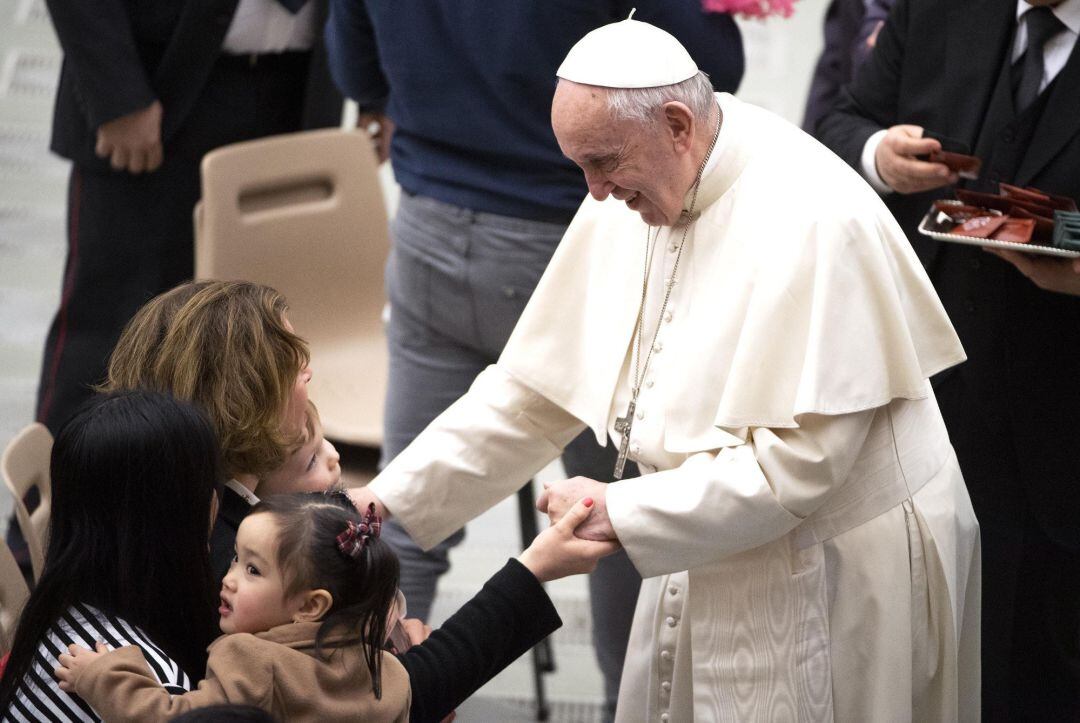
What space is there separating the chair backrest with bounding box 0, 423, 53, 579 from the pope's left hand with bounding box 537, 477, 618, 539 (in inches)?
35.7

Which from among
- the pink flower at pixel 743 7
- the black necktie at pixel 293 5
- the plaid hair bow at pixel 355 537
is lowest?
the black necktie at pixel 293 5

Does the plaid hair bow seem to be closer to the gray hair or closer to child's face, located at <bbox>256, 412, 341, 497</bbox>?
child's face, located at <bbox>256, 412, 341, 497</bbox>

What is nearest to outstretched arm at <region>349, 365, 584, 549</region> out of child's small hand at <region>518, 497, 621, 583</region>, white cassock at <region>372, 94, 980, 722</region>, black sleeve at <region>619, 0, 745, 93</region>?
white cassock at <region>372, 94, 980, 722</region>

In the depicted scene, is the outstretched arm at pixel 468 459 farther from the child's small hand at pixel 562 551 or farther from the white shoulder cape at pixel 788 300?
the child's small hand at pixel 562 551

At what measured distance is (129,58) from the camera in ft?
13.7

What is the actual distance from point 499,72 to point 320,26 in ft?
4.97

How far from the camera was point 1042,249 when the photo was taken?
2.60 m

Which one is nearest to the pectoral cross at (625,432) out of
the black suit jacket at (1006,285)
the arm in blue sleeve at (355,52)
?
the black suit jacket at (1006,285)

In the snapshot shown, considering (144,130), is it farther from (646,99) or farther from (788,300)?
(788,300)

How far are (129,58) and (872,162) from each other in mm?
2160

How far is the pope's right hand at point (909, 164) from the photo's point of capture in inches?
115

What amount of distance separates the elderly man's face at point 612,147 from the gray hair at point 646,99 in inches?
0.4

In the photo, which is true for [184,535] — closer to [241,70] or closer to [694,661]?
[694,661]

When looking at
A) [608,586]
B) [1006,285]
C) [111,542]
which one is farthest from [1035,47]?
[111,542]
